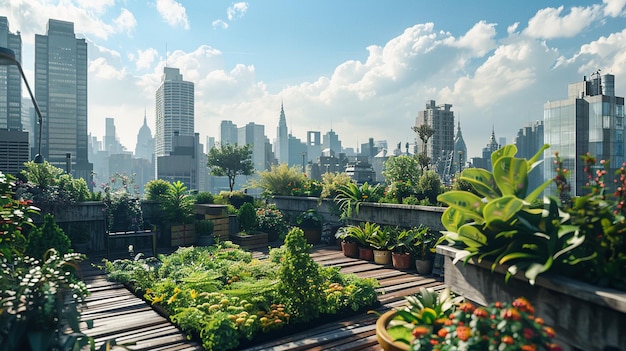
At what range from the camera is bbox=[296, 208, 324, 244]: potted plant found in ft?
34.6

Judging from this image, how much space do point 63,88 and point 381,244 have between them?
681ft

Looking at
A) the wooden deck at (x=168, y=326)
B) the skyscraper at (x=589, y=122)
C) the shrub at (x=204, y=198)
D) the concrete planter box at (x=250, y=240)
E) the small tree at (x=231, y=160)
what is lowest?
the wooden deck at (x=168, y=326)

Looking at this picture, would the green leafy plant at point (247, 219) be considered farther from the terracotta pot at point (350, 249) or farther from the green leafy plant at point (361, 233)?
the terracotta pot at point (350, 249)

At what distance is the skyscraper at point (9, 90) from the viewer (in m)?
119

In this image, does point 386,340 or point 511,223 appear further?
point 386,340

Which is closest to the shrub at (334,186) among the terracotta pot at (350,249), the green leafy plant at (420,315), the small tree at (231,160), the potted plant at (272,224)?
the potted plant at (272,224)

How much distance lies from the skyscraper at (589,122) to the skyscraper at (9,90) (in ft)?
438

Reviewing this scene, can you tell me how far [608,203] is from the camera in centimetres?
236

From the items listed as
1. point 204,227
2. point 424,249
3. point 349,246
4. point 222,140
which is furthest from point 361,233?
point 222,140

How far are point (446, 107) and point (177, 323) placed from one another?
141m

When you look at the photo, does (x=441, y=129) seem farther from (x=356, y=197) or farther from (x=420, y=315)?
(x=420, y=315)

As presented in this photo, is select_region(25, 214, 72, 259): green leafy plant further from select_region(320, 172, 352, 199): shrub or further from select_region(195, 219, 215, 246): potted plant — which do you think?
select_region(320, 172, 352, 199): shrub

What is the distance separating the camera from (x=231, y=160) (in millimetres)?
21828

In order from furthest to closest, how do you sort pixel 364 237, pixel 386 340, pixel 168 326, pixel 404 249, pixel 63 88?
pixel 63 88
pixel 364 237
pixel 404 249
pixel 168 326
pixel 386 340
